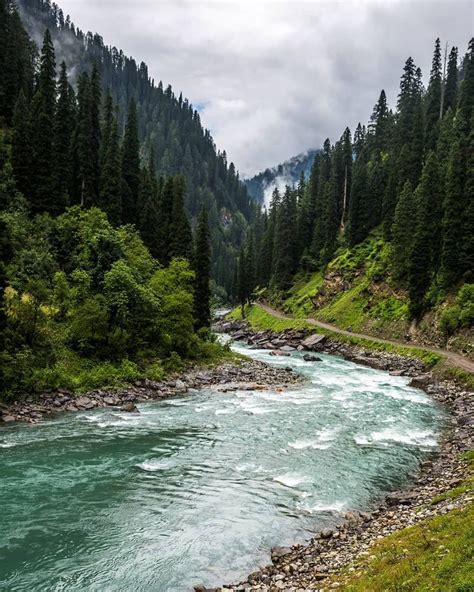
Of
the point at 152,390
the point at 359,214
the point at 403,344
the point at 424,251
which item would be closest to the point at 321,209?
the point at 359,214

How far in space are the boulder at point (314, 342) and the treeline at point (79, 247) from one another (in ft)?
56.7

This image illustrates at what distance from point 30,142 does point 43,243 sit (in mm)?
18366

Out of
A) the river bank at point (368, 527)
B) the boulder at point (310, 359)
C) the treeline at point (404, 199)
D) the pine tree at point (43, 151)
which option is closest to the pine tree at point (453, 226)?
the treeline at point (404, 199)

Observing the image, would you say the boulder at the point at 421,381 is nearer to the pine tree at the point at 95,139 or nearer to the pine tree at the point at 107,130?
the pine tree at the point at 95,139

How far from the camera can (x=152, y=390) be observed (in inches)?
1487

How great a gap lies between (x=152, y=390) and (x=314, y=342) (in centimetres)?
3814

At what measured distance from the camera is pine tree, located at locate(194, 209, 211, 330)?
6081 cm

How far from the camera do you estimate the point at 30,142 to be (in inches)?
2341

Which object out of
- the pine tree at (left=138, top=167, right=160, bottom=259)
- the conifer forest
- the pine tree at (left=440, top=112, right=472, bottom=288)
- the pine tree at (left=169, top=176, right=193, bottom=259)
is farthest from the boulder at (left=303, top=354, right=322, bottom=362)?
the pine tree at (left=138, top=167, right=160, bottom=259)

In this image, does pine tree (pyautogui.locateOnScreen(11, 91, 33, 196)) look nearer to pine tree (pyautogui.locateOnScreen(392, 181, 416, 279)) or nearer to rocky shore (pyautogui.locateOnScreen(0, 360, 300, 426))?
rocky shore (pyautogui.locateOnScreen(0, 360, 300, 426))

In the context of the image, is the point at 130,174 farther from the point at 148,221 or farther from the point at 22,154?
the point at 22,154

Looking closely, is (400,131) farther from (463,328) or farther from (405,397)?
(405,397)

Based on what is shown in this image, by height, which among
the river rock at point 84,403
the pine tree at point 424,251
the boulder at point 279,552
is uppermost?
the pine tree at point 424,251

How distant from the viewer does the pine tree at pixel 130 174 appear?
70812 millimetres
